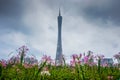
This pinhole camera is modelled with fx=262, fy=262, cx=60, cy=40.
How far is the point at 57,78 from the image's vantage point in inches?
247

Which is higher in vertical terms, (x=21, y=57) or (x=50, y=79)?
(x=21, y=57)

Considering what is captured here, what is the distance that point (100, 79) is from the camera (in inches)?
236

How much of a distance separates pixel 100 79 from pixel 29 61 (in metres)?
4.86

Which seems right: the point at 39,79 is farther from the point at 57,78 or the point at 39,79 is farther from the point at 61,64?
the point at 61,64

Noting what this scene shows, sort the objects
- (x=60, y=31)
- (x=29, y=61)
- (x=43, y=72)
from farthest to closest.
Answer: (x=60, y=31), (x=29, y=61), (x=43, y=72)

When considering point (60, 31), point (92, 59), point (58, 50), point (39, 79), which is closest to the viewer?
point (39, 79)

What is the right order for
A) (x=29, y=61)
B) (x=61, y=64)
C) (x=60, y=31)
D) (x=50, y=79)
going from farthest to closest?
1. (x=60, y=31)
2. (x=61, y=64)
3. (x=29, y=61)
4. (x=50, y=79)

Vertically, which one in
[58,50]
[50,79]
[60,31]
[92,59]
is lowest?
[50,79]

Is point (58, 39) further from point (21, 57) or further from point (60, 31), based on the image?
point (21, 57)

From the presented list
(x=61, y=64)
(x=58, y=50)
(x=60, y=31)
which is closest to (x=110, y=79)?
(x=61, y=64)

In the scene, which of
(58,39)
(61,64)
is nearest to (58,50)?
(58,39)

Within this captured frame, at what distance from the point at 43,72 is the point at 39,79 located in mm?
508

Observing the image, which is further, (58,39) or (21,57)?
(58,39)

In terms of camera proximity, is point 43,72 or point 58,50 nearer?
point 43,72
